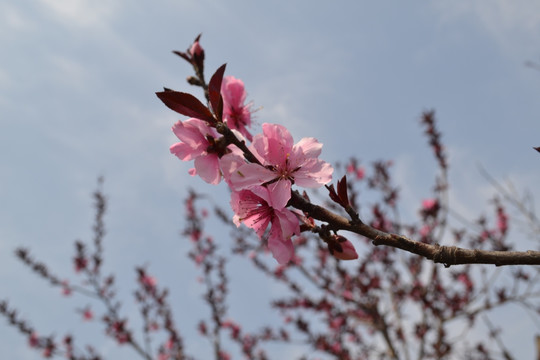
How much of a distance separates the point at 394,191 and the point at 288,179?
15.2 ft

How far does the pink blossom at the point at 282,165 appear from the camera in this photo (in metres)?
1.18

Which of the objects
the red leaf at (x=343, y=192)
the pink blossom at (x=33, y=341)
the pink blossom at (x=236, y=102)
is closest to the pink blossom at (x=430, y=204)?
the pink blossom at (x=236, y=102)

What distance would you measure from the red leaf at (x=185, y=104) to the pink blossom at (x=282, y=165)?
0.61 ft

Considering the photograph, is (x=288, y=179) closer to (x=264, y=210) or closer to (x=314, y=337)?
(x=264, y=210)

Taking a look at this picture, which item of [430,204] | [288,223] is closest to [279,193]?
[288,223]

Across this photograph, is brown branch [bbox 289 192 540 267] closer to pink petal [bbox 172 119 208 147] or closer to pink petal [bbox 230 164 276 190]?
pink petal [bbox 230 164 276 190]

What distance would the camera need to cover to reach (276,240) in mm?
1287

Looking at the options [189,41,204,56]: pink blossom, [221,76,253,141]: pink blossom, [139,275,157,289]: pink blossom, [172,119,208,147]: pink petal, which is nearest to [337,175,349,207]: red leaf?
[172,119,208,147]: pink petal

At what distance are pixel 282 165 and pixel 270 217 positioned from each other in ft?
0.65

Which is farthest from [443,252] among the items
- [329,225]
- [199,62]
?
[199,62]

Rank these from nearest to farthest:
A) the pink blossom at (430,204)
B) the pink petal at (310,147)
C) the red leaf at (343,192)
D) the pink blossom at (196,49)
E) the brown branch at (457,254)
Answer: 1. the brown branch at (457,254)
2. the red leaf at (343,192)
3. the pink petal at (310,147)
4. the pink blossom at (196,49)
5. the pink blossom at (430,204)

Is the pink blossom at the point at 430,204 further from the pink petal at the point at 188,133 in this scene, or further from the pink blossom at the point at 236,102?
the pink petal at the point at 188,133

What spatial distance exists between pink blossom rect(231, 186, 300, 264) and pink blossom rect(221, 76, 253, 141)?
0.52m

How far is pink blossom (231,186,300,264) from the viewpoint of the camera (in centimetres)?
117
